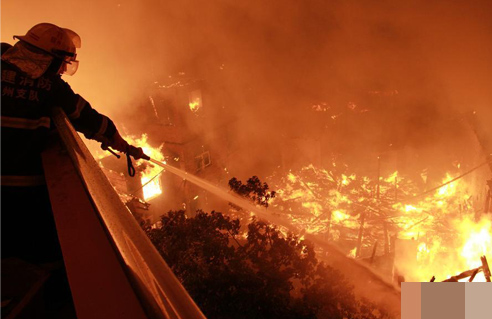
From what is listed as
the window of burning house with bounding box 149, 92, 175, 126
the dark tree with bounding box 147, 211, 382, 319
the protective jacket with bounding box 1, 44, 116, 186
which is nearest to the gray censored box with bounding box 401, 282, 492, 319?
the dark tree with bounding box 147, 211, 382, 319

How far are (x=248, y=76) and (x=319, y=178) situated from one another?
12505mm

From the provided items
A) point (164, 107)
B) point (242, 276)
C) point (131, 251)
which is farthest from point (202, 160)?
point (131, 251)

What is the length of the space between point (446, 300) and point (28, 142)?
439cm

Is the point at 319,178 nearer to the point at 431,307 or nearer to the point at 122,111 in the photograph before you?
the point at 122,111

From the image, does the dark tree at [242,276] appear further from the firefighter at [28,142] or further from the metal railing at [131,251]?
the metal railing at [131,251]

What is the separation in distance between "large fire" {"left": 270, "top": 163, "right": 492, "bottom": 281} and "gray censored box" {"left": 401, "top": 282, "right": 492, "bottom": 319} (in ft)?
36.5

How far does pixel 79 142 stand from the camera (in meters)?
2.57

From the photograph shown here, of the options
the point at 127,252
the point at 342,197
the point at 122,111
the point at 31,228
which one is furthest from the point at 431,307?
the point at 122,111

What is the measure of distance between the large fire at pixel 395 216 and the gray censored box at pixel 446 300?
11.1 m

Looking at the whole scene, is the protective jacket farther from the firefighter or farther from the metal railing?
the metal railing

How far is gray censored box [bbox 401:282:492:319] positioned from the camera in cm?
342

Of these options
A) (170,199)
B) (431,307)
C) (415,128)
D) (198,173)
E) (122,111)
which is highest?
(415,128)

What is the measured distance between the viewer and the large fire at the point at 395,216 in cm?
1841

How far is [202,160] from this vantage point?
2422cm
